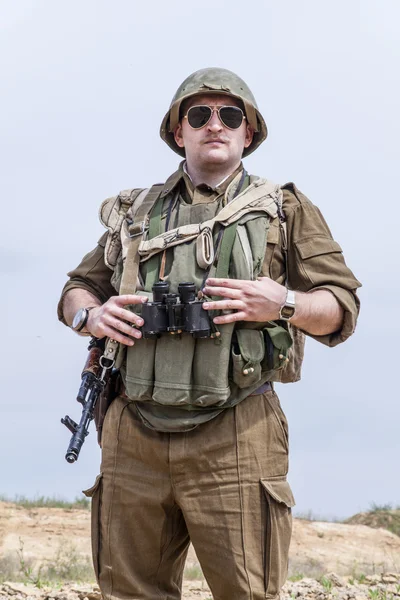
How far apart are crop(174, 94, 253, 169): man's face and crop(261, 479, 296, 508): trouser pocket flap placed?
146cm

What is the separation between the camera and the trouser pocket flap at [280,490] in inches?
156

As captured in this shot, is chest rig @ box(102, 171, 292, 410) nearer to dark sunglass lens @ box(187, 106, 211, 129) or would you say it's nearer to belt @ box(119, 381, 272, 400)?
belt @ box(119, 381, 272, 400)

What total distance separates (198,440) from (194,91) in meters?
1.60

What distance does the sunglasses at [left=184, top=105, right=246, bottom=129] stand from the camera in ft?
13.8

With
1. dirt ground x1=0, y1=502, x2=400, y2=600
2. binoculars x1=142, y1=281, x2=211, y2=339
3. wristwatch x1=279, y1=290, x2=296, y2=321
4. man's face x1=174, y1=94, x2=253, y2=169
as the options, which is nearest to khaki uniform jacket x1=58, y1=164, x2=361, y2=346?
man's face x1=174, y1=94, x2=253, y2=169

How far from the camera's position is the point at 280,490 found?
13.2 feet

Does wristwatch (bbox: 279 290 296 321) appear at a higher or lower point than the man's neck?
lower

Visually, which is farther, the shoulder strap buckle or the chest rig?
the shoulder strap buckle

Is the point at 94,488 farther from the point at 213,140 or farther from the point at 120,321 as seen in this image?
the point at 213,140

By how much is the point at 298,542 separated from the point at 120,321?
7.01m

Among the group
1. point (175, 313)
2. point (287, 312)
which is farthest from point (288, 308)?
point (175, 313)

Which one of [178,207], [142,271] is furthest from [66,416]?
[178,207]

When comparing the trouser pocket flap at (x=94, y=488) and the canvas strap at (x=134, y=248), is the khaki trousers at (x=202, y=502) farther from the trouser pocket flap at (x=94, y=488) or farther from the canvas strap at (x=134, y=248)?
the canvas strap at (x=134, y=248)

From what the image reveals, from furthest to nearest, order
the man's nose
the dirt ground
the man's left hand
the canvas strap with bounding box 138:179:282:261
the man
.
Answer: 1. the dirt ground
2. the man's nose
3. the canvas strap with bounding box 138:179:282:261
4. the man
5. the man's left hand
